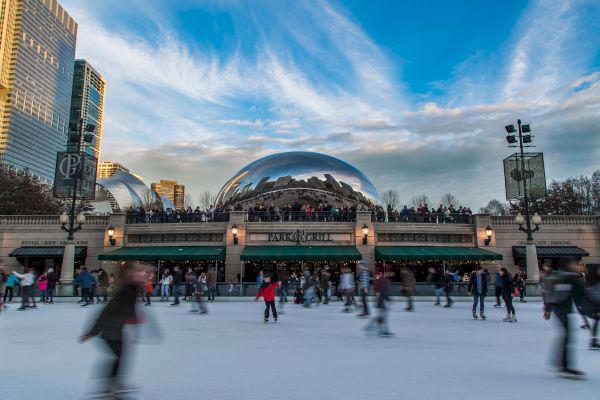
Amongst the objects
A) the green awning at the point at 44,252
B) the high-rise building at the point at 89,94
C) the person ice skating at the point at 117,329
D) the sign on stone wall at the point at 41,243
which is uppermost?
the high-rise building at the point at 89,94

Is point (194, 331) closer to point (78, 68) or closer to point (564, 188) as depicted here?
point (564, 188)

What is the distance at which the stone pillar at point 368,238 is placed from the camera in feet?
94.5

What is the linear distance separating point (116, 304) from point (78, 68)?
197984 millimetres

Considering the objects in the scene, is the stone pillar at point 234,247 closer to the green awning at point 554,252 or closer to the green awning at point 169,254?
the green awning at point 169,254

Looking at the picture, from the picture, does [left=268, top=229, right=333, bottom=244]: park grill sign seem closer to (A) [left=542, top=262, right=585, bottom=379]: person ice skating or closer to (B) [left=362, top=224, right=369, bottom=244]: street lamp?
(B) [left=362, top=224, right=369, bottom=244]: street lamp

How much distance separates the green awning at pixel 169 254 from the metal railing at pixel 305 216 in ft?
11.1

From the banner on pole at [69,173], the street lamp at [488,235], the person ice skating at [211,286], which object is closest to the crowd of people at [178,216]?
the banner on pole at [69,173]

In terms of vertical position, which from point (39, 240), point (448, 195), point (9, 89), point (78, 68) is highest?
point (78, 68)

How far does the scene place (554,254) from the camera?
1174 inches

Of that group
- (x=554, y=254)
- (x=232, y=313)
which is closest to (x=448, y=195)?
(x=554, y=254)

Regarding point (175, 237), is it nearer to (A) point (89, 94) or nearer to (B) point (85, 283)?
(B) point (85, 283)

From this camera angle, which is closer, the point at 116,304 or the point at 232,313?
the point at 116,304

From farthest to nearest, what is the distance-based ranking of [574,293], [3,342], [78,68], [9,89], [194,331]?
[78,68] → [9,89] → [194,331] → [3,342] → [574,293]

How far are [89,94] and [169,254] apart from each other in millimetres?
135224
